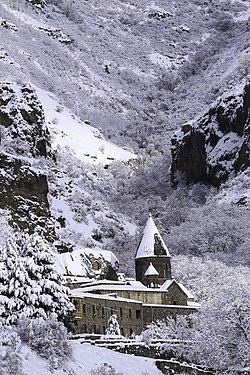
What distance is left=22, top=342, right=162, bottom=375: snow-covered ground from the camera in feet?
133

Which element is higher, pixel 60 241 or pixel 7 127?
pixel 7 127

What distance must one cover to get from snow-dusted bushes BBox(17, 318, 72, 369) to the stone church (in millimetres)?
22473

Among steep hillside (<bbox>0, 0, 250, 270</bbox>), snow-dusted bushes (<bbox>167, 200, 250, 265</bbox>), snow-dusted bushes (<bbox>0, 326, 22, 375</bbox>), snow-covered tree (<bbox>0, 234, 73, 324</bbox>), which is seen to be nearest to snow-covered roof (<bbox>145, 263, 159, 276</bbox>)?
steep hillside (<bbox>0, 0, 250, 270</bbox>)

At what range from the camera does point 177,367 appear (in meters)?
53.4

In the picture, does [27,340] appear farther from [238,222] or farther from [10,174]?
[238,222]

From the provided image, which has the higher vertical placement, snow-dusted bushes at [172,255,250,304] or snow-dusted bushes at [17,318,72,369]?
snow-dusted bushes at [17,318,72,369]

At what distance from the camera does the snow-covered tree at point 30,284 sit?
4859cm

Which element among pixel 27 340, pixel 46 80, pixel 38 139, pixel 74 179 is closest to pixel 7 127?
pixel 38 139

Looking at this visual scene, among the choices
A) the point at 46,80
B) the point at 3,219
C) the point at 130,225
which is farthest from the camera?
the point at 46,80

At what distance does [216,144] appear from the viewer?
5846 inches

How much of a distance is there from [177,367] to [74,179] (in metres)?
78.8

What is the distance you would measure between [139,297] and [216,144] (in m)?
74.0

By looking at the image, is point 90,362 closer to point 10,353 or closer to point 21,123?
point 10,353

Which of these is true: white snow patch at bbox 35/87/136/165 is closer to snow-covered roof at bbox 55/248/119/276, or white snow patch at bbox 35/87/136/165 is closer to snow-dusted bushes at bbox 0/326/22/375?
snow-covered roof at bbox 55/248/119/276
